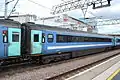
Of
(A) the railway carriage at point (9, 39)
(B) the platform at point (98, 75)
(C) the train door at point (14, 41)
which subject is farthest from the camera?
(C) the train door at point (14, 41)

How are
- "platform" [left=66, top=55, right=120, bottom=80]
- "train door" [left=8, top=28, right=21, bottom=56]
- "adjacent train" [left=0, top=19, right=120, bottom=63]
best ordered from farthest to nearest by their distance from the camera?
"train door" [left=8, top=28, right=21, bottom=56], "adjacent train" [left=0, top=19, right=120, bottom=63], "platform" [left=66, top=55, right=120, bottom=80]

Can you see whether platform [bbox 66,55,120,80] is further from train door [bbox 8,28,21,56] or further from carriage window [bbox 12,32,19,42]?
carriage window [bbox 12,32,19,42]

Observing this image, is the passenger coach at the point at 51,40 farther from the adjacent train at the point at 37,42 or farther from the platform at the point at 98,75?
the platform at the point at 98,75

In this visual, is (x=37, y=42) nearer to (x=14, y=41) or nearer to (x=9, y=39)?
(x=14, y=41)

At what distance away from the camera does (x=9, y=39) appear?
13.8 m

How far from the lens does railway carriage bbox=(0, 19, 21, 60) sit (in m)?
13.3

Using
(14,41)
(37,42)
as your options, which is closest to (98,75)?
(14,41)

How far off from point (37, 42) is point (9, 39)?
10.3ft

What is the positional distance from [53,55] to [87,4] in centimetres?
1299

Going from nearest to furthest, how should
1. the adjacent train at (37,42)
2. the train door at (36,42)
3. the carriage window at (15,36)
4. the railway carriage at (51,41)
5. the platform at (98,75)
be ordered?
the platform at (98,75) → the adjacent train at (37,42) → the carriage window at (15,36) → the railway carriage at (51,41) → the train door at (36,42)

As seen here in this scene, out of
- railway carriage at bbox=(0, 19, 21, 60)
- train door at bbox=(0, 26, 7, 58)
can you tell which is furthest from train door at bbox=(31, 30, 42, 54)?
train door at bbox=(0, 26, 7, 58)

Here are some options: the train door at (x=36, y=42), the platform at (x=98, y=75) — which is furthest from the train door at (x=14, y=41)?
the platform at (x=98, y=75)

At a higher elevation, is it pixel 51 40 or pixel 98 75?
pixel 51 40

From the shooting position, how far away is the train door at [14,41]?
13.9 m
